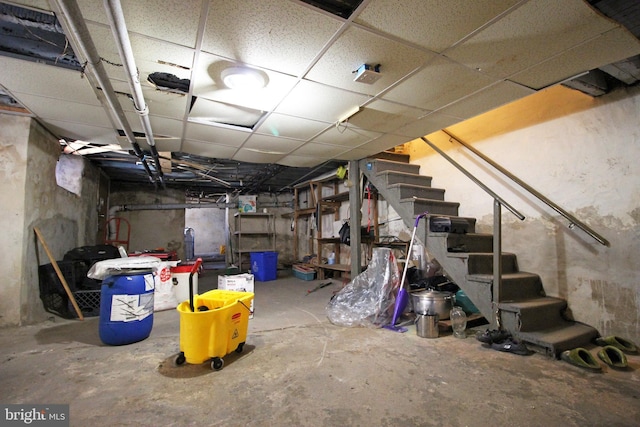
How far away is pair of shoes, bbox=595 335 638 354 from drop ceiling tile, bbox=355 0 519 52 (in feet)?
8.89

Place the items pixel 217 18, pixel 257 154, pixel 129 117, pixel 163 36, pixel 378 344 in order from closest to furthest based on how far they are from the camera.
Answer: pixel 217 18 → pixel 163 36 → pixel 378 344 → pixel 129 117 → pixel 257 154

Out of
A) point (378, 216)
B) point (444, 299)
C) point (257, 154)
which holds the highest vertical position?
point (257, 154)

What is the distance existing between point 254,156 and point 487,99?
300 cm

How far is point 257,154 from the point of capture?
405cm

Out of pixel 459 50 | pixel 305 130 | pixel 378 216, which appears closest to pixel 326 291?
pixel 378 216

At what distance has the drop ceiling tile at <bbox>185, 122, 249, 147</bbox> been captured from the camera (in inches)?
120

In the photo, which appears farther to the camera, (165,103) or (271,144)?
(271,144)

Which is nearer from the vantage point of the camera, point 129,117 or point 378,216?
point 129,117

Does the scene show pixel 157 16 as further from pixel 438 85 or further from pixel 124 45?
pixel 438 85

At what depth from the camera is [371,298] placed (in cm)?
313

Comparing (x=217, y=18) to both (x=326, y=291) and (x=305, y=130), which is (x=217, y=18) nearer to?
A: (x=305, y=130)

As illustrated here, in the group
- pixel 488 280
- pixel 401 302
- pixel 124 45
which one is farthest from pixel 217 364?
pixel 488 280

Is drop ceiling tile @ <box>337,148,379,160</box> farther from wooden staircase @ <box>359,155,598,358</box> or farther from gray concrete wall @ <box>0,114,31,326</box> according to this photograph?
gray concrete wall @ <box>0,114,31,326</box>

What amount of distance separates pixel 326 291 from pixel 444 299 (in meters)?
2.24
